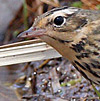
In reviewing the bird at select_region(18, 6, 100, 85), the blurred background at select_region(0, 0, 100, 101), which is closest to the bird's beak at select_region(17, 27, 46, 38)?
the bird at select_region(18, 6, 100, 85)

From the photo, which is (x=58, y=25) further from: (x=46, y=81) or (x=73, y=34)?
(x=46, y=81)

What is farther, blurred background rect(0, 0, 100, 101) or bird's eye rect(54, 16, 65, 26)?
blurred background rect(0, 0, 100, 101)

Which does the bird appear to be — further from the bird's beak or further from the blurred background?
the blurred background

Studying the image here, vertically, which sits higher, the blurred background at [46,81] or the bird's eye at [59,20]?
the bird's eye at [59,20]

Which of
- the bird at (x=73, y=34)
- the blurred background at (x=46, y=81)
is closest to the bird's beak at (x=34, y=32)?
the bird at (x=73, y=34)

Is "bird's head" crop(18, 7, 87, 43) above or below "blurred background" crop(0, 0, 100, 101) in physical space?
above

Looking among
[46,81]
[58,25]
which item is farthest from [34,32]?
[46,81]

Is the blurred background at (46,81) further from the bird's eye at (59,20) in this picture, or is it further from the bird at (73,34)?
the bird's eye at (59,20)

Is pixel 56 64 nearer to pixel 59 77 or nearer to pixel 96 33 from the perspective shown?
pixel 59 77

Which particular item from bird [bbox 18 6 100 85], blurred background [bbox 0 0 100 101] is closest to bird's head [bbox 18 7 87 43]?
bird [bbox 18 6 100 85]
